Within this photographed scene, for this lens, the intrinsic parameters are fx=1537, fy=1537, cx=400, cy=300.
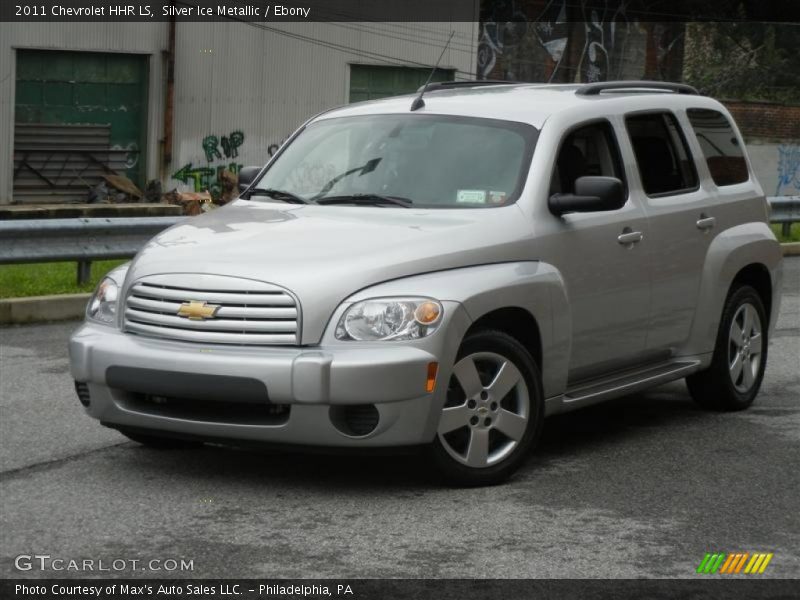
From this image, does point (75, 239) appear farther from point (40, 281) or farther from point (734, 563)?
point (734, 563)

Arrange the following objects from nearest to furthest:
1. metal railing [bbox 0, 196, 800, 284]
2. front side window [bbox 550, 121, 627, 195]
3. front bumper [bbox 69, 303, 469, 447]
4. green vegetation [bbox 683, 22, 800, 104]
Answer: front bumper [bbox 69, 303, 469, 447], front side window [bbox 550, 121, 627, 195], metal railing [bbox 0, 196, 800, 284], green vegetation [bbox 683, 22, 800, 104]

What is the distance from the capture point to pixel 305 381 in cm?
612

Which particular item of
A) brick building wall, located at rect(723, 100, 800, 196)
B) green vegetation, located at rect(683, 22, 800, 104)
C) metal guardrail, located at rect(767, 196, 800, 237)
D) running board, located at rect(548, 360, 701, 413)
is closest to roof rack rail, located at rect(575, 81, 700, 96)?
running board, located at rect(548, 360, 701, 413)

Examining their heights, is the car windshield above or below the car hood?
above

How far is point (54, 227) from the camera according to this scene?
40.9 feet

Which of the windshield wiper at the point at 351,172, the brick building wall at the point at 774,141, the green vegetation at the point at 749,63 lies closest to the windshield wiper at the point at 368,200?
the windshield wiper at the point at 351,172

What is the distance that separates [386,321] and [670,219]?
2.26 meters

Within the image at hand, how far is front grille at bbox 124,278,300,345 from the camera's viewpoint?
6250 mm

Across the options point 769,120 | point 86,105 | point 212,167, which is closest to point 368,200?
point 86,105

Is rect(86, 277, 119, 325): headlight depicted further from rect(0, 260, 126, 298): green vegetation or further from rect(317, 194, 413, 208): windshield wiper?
rect(0, 260, 126, 298): green vegetation

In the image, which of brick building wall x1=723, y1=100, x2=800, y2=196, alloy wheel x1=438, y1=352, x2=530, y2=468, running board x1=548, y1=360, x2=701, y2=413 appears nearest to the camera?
alloy wheel x1=438, y1=352, x2=530, y2=468

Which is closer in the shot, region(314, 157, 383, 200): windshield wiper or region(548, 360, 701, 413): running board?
region(548, 360, 701, 413): running board

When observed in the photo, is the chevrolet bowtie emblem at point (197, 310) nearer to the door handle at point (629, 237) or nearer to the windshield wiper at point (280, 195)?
the windshield wiper at point (280, 195)

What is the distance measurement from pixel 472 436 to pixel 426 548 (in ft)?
3.43
